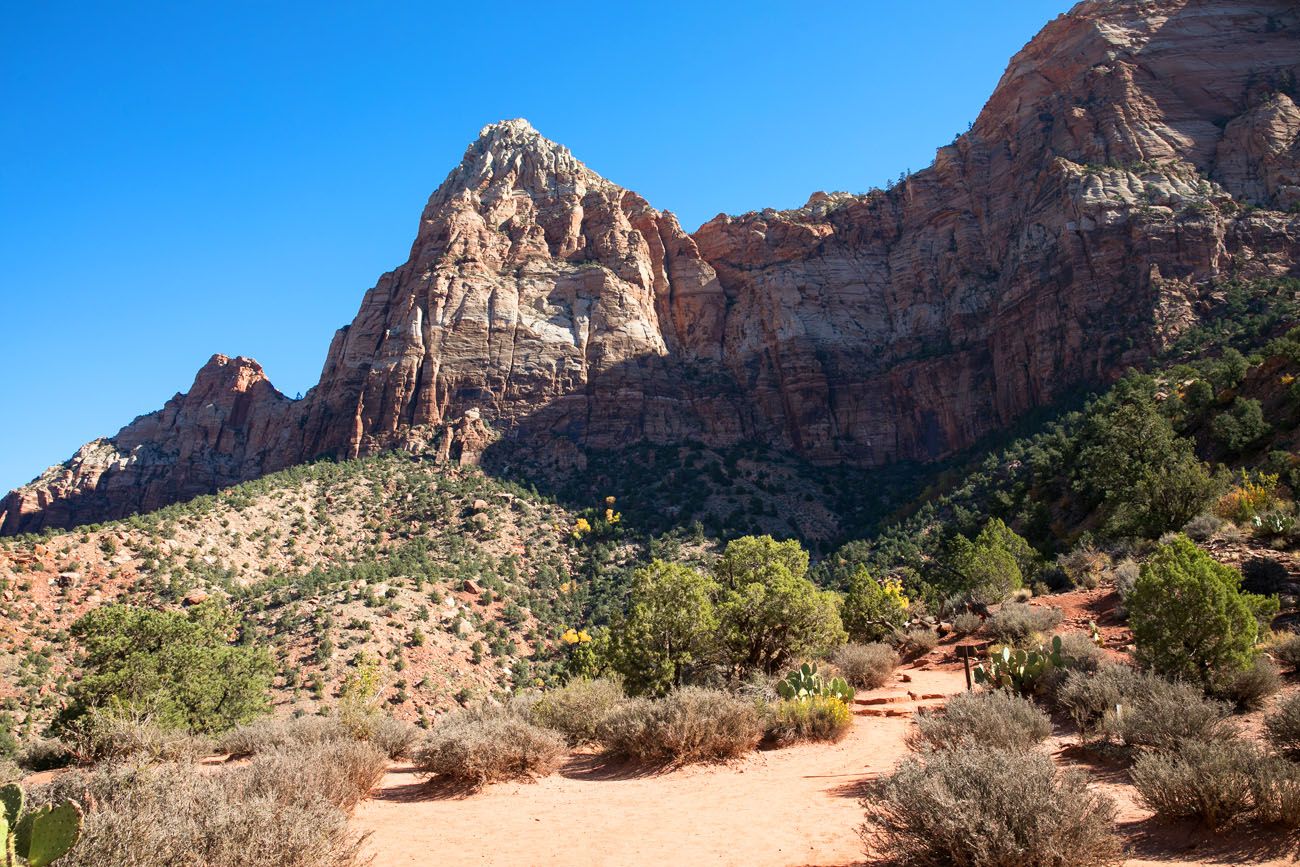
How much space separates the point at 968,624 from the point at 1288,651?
1057cm

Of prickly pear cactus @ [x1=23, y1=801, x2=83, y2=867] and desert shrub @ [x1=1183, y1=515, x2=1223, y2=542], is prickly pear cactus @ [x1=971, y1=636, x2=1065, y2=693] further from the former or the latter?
prickly pear cactus @ [x1=23, y1=801, x2=83, y2=867]

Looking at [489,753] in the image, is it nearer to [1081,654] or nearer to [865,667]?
[865,667]

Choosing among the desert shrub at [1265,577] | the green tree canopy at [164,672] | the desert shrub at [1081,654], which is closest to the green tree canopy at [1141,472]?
the desert shrub at [1265,577]

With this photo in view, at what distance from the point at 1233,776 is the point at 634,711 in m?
8.11

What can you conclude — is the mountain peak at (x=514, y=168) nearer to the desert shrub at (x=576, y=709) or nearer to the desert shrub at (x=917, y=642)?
the desert shrub at (x=917, y=642)

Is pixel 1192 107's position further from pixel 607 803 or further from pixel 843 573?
pixel 607 803

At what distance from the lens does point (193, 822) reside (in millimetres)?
5145

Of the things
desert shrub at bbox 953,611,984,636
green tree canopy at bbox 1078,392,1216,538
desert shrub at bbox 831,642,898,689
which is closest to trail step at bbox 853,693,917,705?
desert shrub at bbox 831,642,898,689

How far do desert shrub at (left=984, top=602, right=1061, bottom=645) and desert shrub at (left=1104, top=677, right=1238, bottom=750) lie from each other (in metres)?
9.29

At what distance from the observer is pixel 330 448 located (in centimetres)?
7606

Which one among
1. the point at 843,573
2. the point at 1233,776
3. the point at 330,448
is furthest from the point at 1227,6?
the point at 330,448

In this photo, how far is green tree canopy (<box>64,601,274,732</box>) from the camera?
754 inches

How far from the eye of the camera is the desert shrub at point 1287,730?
7152 mm

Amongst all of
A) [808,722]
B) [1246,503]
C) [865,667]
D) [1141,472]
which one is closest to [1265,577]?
[1246,503]
